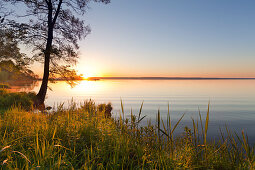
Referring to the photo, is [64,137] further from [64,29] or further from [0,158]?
[64,29]

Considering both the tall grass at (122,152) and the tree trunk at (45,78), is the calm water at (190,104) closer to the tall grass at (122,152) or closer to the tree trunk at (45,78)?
the tall grass at (122,152)

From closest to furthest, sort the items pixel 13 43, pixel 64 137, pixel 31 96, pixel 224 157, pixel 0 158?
pixel 0 158 < pixel 224 157 < pixel 64 137 < pixel 13 43 < pixel 31 96

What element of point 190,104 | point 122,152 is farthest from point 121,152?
point 190,104

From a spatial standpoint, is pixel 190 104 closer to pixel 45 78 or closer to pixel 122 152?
pixel 45 78

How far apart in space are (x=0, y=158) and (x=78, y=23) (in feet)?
52.6

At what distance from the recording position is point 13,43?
16.6 m

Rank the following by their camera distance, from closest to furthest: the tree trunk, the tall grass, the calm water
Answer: the tall grass → the calm water → the tree trunk

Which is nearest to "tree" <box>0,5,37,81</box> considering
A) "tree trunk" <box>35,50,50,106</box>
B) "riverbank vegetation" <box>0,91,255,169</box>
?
"tree trunk" <box>35,50,50,106</box>

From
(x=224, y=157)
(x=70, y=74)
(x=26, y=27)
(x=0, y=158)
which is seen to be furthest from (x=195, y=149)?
(x=26, y=27)

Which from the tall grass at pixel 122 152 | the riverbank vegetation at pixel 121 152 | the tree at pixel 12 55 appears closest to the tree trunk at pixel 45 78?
the tree at pixel 12 55

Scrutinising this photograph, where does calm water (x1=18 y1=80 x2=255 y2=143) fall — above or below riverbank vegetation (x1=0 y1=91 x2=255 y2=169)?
below

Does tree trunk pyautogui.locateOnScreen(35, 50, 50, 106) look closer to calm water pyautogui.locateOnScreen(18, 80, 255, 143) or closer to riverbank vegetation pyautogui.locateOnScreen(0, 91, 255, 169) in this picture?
calm water pyautogui.locateOnScreen(18, 80, 255, 143)

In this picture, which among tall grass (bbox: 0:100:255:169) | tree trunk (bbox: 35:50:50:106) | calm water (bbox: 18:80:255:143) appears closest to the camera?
tall grass (bbox: 0:100:255:169)

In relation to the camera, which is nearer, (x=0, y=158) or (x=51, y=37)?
(x=0, y=158)
